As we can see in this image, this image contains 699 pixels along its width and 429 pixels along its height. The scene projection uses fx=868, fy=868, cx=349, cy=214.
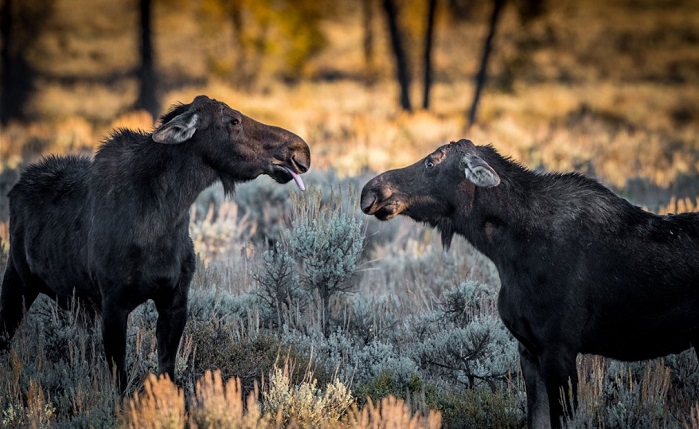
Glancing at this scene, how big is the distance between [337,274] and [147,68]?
1878 centimetres

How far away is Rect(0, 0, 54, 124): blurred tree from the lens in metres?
29.8

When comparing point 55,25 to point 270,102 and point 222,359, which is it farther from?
point 222,359

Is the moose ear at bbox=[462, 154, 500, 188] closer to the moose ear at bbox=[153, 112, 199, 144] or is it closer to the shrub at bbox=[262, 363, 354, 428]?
the shrub at bbox=[262, 363, 354, 428]

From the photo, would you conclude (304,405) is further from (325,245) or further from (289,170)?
(325,245)

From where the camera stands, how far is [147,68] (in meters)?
25.7

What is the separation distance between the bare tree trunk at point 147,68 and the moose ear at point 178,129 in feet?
60.9

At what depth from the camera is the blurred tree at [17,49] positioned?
2975 centimetres

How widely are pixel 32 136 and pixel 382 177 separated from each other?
19.9 meters

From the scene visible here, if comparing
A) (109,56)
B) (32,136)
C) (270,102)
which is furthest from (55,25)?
(32,136)

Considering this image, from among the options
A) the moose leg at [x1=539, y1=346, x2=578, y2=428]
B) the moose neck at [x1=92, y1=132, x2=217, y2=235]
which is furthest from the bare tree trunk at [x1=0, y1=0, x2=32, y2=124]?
the moose leg at [x1=539, y1=346, x2=578, y2=428]

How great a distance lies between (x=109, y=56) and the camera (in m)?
52.6

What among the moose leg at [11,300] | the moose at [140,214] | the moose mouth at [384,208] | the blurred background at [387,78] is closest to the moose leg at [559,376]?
the moose mouth at [384,208]

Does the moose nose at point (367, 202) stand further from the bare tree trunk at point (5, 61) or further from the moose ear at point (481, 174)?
the bare tree trunk at point (5, 61)

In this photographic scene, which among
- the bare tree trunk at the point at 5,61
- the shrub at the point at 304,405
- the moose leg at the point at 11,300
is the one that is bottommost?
the shrub at the point at 304,405
